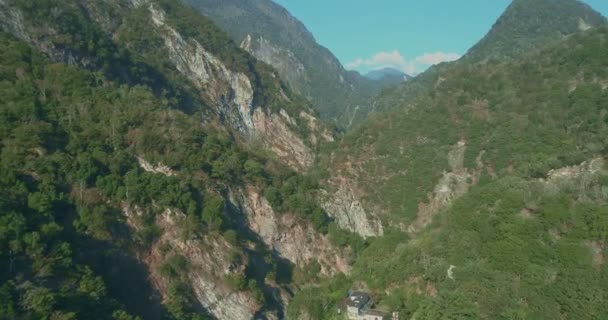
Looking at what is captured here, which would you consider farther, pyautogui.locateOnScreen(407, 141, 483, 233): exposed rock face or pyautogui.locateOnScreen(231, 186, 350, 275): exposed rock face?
pyautogui.locateOnScreen(407, 141, 483, 233): exposed rock face

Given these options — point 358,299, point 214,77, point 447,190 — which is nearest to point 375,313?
point 358,299

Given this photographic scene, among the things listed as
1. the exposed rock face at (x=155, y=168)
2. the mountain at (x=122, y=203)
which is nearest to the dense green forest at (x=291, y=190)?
the mountain at (x=122, y=203)

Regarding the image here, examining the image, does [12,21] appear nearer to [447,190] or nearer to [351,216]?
[351,216]

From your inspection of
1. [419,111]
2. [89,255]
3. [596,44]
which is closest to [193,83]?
[419,111]

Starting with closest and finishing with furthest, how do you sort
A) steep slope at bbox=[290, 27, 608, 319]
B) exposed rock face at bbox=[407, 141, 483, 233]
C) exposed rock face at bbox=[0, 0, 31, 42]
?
steep slope at bbox=[290, 27, 608, 319] → exposed rock face at bbox=[0, 0, 31, 42] → exposed rock face at bbox=[407, 141, 483, 233]

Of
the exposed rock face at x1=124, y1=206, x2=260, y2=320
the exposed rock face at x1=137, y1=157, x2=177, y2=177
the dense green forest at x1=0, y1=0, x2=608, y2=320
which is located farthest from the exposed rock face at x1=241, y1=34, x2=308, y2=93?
the exposed rock face at x1=124, y1=206, x2=260, y2=320

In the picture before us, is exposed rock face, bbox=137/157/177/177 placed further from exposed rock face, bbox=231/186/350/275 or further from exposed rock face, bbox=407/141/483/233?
exposed rock face, bbox=407/141/483/233

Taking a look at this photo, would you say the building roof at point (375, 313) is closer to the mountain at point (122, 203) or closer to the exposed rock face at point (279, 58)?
the mountain at point (122, 203)
